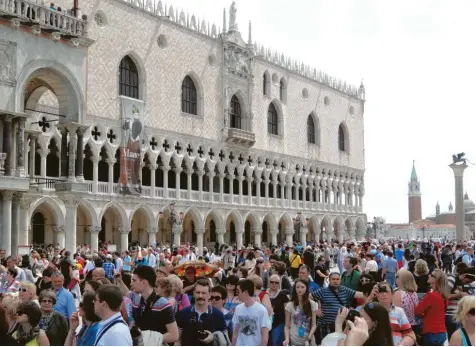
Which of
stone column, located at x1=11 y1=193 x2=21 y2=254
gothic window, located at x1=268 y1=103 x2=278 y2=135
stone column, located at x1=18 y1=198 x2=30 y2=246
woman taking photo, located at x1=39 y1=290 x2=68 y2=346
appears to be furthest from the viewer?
gothic window, located at x1=268 y1=103 x2=278 y2=135

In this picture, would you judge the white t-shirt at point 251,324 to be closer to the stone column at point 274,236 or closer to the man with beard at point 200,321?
the man with beard at point 200,321

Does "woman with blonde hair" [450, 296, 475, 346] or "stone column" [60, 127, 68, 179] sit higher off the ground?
"stone column" [60, 127, 68, 179]

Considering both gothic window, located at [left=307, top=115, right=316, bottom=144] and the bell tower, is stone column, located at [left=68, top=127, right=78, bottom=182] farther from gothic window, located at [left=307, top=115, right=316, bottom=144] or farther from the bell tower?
the bell tower

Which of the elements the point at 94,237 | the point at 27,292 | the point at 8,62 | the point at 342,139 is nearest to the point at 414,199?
the point at 342,139

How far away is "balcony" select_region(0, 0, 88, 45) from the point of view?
20328mm

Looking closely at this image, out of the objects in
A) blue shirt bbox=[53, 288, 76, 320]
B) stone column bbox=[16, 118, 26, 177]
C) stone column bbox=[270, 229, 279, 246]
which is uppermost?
stone column bbox=[16, 118, 26, 177]

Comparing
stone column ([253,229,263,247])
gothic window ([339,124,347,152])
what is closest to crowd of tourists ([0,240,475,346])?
stone column ([253,229,263,247])

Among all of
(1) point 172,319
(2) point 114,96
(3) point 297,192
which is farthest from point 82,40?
(3) point 297,192

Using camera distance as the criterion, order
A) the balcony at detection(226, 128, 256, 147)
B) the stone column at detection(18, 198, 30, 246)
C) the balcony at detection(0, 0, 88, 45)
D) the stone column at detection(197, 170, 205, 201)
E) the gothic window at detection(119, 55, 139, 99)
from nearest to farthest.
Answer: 1. the balcony at detection(0, 0, 88, 45)
2. the stone column at detection(18, 198, 30, 246)
3. the gothic window at detection(119, 55, 139, 99)
4. the stone column at detection(197, 170, 205, 201)
5. the balcony at detection(226, 128, 256, 147)

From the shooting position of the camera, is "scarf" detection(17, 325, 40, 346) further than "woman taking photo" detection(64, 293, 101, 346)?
Yes

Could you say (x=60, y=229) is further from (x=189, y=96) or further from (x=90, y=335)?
(x=90, y=335)

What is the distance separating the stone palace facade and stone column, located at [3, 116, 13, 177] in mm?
40

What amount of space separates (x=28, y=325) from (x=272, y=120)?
36.0m

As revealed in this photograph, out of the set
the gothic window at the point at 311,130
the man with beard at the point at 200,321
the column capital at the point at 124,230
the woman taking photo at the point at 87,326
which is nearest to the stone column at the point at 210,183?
the column capital at the point at 124,230
